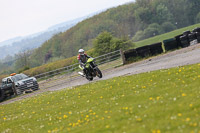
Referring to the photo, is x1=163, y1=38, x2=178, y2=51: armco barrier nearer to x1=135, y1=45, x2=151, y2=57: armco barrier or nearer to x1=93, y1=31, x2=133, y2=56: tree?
x1=135, y1=45, x2=151, y2=57: armco barrier

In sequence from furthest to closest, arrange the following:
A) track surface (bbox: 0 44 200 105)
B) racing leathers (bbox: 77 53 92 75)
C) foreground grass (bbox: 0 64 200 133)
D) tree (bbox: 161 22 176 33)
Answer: tree (bbox: 161 22 176 33), racing leathers (bbox: 77 53 92 75), track surface (bbox: 0 44 200 105), foreground grass (bbox: 0 64 200 133)

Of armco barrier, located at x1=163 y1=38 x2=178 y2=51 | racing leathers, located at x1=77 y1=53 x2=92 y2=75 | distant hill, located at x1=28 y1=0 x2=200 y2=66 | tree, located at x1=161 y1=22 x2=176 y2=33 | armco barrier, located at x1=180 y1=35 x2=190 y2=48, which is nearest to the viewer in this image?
racing leathers, located at x1=77 y1=53 x2=92 y2=75

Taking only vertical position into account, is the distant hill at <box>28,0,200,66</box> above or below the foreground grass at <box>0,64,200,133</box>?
below

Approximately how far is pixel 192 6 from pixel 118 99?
117424 millimetres

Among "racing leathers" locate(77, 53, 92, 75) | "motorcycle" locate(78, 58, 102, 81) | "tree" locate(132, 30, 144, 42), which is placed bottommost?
"tree" locate(132, 30, 144, 42)

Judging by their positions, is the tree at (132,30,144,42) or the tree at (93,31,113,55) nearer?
the tree at (93,31,113,55)

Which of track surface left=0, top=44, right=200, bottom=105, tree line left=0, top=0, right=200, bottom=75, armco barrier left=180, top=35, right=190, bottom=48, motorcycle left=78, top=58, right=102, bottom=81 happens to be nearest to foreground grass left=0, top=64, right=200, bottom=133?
track surface left=0, top=44, right=200, bottom=105

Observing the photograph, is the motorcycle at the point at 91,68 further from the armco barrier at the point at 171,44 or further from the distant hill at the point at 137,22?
the distant hill at the point at 137,22

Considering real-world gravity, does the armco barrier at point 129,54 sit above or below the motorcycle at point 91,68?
below

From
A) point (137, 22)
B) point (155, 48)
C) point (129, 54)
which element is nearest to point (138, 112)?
point (129, 54)

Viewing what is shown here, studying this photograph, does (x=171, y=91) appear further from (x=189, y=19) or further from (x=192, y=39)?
(x=189, y=19)

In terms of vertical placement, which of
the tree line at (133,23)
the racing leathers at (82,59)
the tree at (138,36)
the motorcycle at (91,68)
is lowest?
the tree at (138,36)

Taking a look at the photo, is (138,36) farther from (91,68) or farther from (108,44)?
(91,68)

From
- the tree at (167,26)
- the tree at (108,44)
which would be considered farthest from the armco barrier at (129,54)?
the tree at (167,26)
